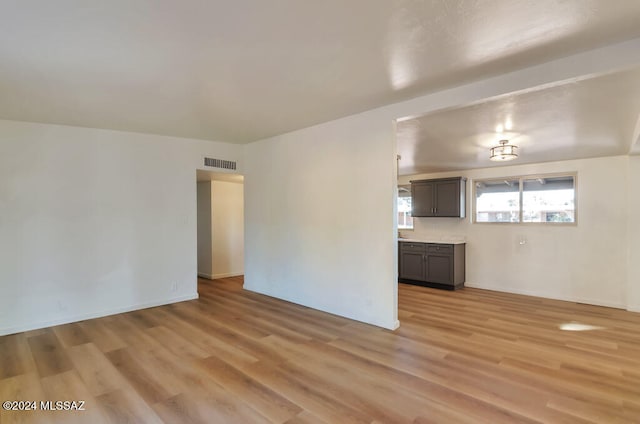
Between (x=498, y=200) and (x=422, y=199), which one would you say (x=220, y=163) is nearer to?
(x=422, y=199)

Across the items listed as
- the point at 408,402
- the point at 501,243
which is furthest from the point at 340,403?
the point at 501,243

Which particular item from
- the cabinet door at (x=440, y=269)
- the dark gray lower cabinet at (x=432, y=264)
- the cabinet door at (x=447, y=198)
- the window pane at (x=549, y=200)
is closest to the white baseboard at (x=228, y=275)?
the dark gray lower cabinet at (x=432, y=264)

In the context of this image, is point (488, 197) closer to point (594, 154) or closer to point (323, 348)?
point (594, 154)

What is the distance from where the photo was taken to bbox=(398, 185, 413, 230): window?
25.9 feet

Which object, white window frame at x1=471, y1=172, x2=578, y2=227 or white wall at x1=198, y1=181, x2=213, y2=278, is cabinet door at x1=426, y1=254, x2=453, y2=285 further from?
white wall at x1=198, y1=181, x2=213, y2=278

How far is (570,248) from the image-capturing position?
18.6 ft

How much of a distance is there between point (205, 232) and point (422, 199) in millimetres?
4931

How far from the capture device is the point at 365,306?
4.16 metres

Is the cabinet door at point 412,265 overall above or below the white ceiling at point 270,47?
below

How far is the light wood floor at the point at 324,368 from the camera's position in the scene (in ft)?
7.58

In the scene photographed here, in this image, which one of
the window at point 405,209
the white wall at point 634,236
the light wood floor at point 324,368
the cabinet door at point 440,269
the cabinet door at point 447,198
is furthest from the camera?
the window at point 405,209

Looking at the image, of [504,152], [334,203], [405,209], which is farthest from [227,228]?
[504,152]

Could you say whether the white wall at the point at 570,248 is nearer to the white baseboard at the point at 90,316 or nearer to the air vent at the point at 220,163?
the air vent at the point at 220,163

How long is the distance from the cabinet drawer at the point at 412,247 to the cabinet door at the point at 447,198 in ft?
2.67
